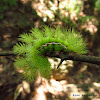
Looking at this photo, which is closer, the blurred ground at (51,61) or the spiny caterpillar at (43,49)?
the spiny caterpillar at (43,49)

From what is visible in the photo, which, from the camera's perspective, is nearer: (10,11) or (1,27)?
(1,27)

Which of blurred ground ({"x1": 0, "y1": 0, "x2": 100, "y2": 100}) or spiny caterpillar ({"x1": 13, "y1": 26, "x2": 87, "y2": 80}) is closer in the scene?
spiny caterpillar ({"x1": 13, "y1": 26, "x2": 87, "y2": 80})

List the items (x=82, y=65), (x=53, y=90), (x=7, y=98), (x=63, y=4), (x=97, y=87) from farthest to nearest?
(x=82, y=65) → (x=63, y=4) → (x=97, y=87) → (x=53, y=90) → (x=7, y=98)

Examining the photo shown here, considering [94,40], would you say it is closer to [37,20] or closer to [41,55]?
[37,20]

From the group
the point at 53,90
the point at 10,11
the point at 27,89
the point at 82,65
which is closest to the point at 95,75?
the point at 82,65

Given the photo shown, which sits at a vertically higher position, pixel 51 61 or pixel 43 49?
pixel 43 49

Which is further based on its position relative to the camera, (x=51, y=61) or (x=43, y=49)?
(x=51, y=61)

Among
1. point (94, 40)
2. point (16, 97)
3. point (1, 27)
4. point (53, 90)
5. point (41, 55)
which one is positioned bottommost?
point (53, 90)

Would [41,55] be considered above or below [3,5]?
below
